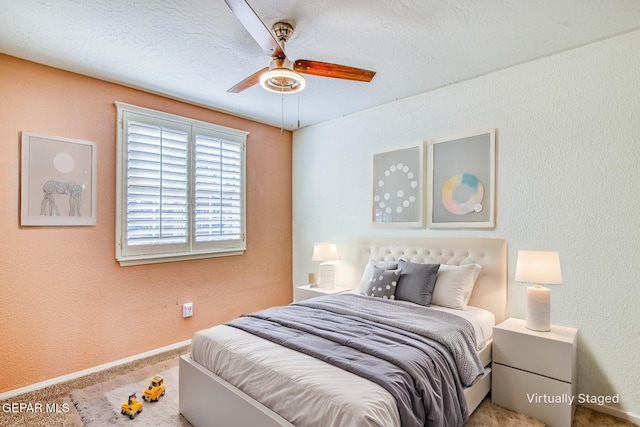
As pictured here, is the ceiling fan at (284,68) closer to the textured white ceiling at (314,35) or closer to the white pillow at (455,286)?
the textured white ceiling at (314,35)

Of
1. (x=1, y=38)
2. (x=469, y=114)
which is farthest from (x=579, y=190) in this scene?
(x=1, y=38)

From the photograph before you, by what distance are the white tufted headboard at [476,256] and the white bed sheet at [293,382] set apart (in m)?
1.78

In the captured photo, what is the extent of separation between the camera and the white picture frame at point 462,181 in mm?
2951

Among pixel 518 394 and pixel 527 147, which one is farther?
pixel 527 147

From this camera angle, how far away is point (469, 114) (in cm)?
307

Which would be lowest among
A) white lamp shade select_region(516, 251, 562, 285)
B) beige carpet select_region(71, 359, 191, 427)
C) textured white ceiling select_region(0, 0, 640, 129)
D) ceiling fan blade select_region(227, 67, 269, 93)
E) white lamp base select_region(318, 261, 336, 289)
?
beige carpet select_region(71, 359, 191, 427)

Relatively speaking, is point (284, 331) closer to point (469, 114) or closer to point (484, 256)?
point (484, 256)

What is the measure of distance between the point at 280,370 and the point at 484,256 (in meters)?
2.08

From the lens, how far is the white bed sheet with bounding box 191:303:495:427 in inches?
55.4

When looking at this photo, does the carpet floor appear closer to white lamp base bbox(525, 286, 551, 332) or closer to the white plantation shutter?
white lamp base bbox(525, 286, 551, 332)

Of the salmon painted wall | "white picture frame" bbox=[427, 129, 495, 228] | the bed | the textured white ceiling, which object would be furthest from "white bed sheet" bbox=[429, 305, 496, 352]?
the salmon painted wall

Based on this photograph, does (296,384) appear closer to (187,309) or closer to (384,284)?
(384,284)

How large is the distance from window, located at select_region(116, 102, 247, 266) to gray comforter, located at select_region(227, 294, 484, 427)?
1477mm

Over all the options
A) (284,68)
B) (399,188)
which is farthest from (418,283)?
(284,68)
